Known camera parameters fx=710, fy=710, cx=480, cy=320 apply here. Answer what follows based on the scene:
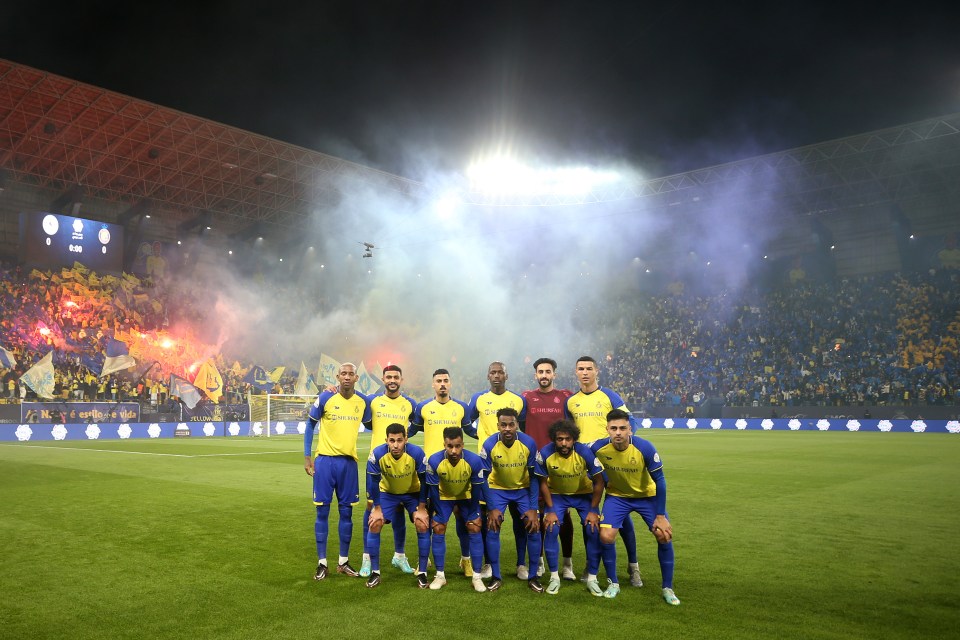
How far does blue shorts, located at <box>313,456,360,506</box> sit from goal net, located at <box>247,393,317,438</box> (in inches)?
1141

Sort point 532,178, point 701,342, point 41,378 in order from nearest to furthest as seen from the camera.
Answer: point 41,378
point 532,178
point 701,342

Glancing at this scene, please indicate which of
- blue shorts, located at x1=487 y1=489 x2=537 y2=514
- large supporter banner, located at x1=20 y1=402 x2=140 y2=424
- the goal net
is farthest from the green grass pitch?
the goal net

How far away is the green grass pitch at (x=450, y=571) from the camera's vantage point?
226 inches

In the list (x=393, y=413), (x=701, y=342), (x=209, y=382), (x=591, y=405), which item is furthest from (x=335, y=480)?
(x=701, y=342)

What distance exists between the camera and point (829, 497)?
12.6m

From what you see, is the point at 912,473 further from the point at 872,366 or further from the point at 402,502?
the point at 872,366

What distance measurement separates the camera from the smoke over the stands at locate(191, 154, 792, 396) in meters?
47.2

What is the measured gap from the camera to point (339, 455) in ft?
25.9

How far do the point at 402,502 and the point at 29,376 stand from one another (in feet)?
102

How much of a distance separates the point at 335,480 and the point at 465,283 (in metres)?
41.8

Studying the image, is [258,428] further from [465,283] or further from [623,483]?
[623,483]

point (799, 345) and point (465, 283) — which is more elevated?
point (465, 283)

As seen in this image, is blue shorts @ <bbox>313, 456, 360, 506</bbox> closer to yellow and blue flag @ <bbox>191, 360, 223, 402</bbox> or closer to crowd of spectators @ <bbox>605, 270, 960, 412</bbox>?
yellow and blue flag @ <bbox>191, 360, 223, 402</bbox>

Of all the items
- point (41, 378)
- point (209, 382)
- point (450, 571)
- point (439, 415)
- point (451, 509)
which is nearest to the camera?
point (451, 509)
